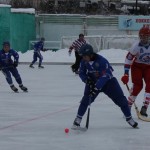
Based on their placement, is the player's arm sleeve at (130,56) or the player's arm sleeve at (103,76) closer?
the player's arm sleeve at (103,76)

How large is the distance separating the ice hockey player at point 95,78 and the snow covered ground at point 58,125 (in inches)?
14.1

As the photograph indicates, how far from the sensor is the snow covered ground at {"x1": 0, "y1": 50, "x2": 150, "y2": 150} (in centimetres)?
643

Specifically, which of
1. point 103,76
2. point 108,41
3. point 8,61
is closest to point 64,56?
point 108,41

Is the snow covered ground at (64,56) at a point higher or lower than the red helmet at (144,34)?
lower

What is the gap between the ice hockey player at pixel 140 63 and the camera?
810 centimetres

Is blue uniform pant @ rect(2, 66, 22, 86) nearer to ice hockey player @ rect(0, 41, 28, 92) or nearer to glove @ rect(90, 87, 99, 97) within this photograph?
ice hockey player @ rect(0, 41, 28, 92)

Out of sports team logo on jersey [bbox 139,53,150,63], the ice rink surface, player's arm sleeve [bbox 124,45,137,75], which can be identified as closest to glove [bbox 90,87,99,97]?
the ice rink surface

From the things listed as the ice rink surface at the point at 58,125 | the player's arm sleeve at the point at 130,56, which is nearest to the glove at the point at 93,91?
the ice rink surface at the point at 58,125

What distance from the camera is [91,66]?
23.2 feet

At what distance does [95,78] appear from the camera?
717 cm

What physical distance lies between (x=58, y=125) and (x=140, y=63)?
4.94ft

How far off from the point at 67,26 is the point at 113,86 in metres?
22.7

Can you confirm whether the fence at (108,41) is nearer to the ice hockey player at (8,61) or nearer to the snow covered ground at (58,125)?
the snow covered ground at (58,125)

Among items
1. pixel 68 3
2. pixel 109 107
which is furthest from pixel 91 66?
pixel 68 3
